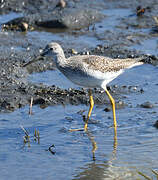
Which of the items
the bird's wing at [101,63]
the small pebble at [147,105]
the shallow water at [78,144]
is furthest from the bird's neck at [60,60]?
the small pebble at [147,105]

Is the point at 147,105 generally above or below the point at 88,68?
below

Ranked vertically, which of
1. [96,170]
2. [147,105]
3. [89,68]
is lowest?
[96,170]

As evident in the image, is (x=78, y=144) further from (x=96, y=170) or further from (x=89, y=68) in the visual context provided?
(x=89, y=68)

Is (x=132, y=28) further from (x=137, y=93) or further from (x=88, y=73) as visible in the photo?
(x=88, y=73)

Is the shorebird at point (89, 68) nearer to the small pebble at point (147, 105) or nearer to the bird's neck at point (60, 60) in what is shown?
the bird's neck at point (60, 60)

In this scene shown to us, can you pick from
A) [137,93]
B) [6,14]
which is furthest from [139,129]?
A: [6,14]

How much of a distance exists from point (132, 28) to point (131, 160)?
544 cm

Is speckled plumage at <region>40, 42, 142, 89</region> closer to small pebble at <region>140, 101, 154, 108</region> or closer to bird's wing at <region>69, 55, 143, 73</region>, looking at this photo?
bird's wing at <region>69, 55, 143, 73</region>

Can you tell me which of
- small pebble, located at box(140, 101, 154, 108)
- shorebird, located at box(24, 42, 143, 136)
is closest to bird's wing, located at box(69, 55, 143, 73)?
shorebird, located at box(24, 42, 143, 136)

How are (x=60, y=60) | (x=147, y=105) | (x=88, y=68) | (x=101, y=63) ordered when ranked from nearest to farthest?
(x=88, y=68) < (x=101, y=63) < (x=60, y=60) < (x=147, y=105)

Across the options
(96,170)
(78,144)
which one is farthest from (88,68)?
(96,170)

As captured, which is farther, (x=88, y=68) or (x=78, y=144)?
(x=88, y=68)

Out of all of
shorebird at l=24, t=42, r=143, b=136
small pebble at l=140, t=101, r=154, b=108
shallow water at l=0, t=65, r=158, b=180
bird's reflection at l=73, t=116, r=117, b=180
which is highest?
shorebird at l=24, t=42, r=143, b=136

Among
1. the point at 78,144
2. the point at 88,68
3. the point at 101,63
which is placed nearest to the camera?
the point at 78,144
